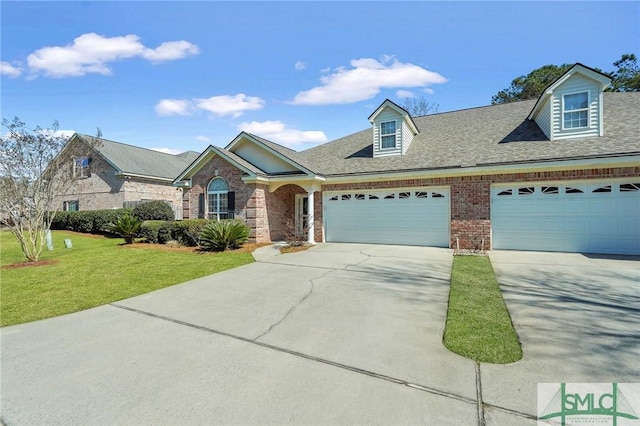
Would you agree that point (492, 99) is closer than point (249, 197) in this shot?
No

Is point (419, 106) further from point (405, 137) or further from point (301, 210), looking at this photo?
point (301, 210)

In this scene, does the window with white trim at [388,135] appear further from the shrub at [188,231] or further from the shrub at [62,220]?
the shrub at [62,220]

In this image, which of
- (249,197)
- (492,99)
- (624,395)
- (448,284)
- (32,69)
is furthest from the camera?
(492,99)

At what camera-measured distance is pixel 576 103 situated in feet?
36.8

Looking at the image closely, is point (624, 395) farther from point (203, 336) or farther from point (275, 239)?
point (275, 239)

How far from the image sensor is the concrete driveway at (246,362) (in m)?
2.71

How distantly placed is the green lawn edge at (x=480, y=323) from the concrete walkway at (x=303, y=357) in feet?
0.46

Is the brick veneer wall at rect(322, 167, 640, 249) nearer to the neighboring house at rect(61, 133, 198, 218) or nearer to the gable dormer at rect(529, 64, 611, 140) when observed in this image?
the gable dormer at rect(529, 64, 611, 140)

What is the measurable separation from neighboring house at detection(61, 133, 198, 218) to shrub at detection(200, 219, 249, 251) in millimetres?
12705

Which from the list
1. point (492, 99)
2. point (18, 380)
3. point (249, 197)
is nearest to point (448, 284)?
point (18, 380)

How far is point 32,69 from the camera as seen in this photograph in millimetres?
13211

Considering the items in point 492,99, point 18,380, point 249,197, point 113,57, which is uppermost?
point 492,99

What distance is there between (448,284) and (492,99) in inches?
1331

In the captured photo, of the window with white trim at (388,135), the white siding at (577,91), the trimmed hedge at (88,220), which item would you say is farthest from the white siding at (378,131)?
the trimmed hedge at (88,220)
